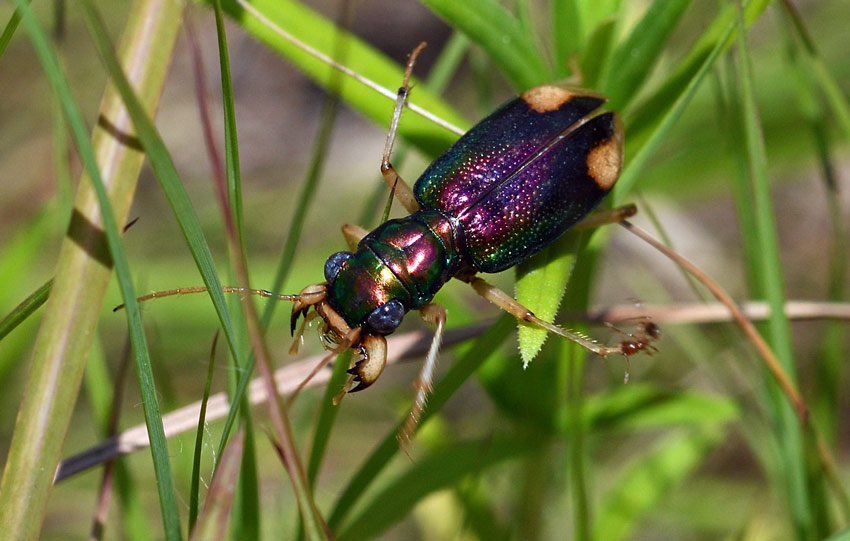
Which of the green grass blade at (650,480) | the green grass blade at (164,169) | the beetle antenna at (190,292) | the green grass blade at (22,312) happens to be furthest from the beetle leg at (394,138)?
the green grass blade at (650,480)

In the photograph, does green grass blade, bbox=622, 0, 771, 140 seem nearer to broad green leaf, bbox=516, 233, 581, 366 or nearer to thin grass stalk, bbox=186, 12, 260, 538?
broad green leaf, bbox=516, 233, 581, 366

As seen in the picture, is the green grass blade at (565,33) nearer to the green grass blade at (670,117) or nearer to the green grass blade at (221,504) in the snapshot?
the green grass blade at (670,117)

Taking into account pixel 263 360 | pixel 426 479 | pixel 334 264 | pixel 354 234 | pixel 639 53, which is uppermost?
pixel 354 234

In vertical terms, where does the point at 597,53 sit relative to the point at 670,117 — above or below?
above

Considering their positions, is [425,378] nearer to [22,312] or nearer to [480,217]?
[480,217]

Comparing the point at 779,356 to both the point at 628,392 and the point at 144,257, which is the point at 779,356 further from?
the point at 144,257

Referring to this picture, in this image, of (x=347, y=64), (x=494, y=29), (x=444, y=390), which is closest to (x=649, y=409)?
(x=444, y=390)
